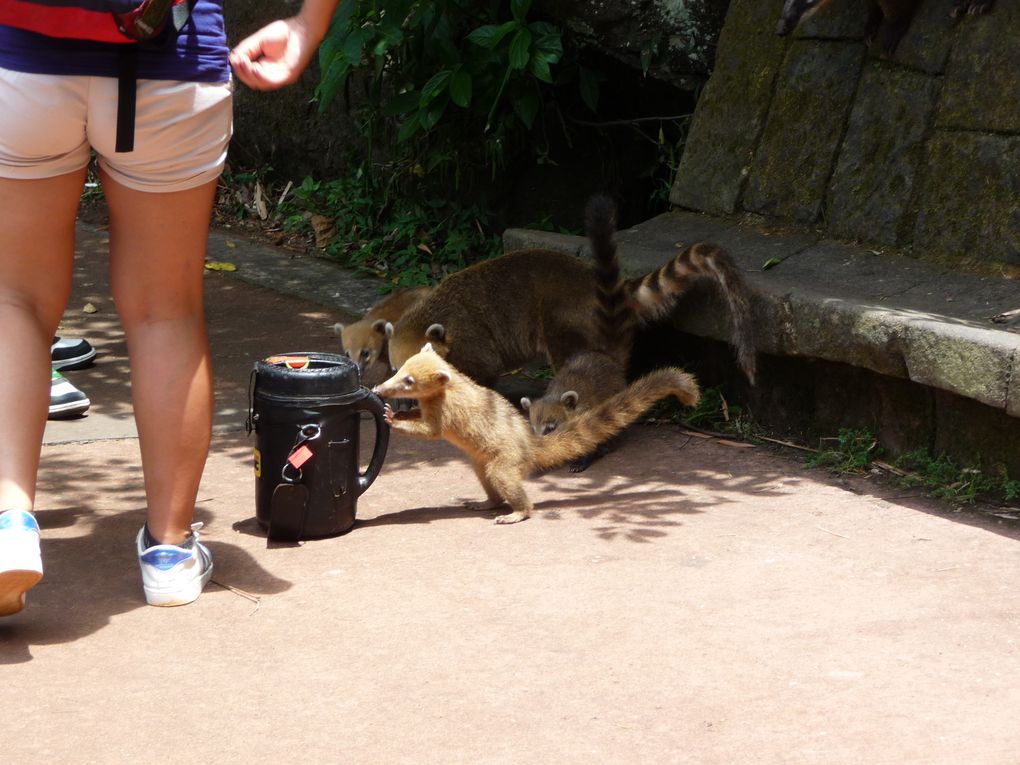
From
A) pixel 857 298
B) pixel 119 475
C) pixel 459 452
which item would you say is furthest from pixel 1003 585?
pixel 119 475

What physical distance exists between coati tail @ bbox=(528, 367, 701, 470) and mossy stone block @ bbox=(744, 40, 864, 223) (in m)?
1.51

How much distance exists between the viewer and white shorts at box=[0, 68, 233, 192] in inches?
116

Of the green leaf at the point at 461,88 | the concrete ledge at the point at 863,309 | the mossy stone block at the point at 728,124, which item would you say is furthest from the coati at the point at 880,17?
the green leaf at the point at 461,88

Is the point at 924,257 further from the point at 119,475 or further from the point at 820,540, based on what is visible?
the point at 119,475

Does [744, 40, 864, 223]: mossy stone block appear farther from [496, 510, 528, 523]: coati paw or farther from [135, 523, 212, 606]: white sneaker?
[135, 523, 212, 606]: white sneaker

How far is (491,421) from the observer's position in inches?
177

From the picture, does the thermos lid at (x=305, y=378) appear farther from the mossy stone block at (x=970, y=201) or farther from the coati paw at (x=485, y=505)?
the mossy stone block at (x=970, y=201)

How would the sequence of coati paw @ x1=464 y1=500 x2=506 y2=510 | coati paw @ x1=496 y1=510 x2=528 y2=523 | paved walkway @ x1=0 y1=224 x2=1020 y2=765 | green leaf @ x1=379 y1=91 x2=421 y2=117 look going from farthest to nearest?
green leaf @ x1=379 y1=91 x2=421 y2=117 → coati paw @ x1=464 y1=500 x2=506 y2=510 → coati paw @ x1=496 y1=510 x2=528 y2=523 → paved walkway @ x1=0 y1=224 x2=1020 y2=765

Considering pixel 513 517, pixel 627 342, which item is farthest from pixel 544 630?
pixel 627 342

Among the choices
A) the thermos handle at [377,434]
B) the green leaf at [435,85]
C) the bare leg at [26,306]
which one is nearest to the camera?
the bare leg at [26,306]

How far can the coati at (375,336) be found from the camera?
632 cm

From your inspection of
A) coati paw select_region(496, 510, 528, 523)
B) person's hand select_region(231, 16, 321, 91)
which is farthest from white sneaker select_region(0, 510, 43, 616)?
coati paw select_region(496, 510, 528, 523)

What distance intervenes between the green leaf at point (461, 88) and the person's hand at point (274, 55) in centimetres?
360

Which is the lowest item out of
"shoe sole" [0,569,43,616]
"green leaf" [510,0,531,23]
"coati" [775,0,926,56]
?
"shoe sole" [0,569,43,616]
